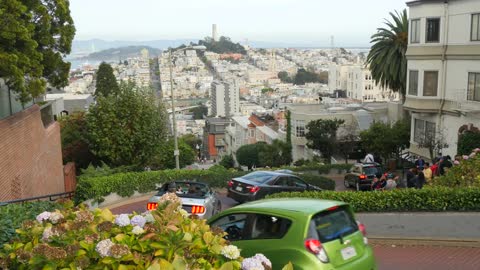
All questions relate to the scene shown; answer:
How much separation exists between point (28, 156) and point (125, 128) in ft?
25.9

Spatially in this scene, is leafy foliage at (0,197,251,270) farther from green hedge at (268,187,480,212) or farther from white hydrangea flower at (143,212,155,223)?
green hedge at (268,187,480,212)

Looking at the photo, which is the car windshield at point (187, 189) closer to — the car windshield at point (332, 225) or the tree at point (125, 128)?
the car windshield at point (332, 225)

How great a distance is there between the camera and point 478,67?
24625mm

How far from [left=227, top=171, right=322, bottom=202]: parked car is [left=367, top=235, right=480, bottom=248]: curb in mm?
5273

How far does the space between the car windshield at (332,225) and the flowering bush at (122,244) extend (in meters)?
1.70

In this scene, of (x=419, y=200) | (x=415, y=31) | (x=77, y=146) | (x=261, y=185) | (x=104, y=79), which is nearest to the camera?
(x=419, y=200)

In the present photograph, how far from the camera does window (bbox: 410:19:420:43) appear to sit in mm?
28227

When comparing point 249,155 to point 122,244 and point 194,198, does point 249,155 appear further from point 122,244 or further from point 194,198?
point 122,244

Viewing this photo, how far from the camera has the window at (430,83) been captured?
2758cm

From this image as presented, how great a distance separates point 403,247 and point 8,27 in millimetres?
10456

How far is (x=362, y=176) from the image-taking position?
2208 centimetres

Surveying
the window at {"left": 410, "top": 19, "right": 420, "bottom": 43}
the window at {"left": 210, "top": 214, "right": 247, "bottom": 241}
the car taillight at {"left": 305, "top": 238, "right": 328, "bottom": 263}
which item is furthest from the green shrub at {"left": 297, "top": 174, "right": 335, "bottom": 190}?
the car taillight at {"left": 305, "top": 238, "right": 328, "bottom": 263}

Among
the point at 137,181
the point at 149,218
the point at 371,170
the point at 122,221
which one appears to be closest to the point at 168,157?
the point at 137,181

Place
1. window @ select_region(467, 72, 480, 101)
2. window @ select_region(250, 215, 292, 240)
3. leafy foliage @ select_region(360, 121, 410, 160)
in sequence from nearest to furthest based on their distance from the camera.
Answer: window @ select_region(250, 215, 292, 240) → window @ select_region(467, 72, 480, 101) → leafy foliage @ select_region(360, 121, 410, 160)
